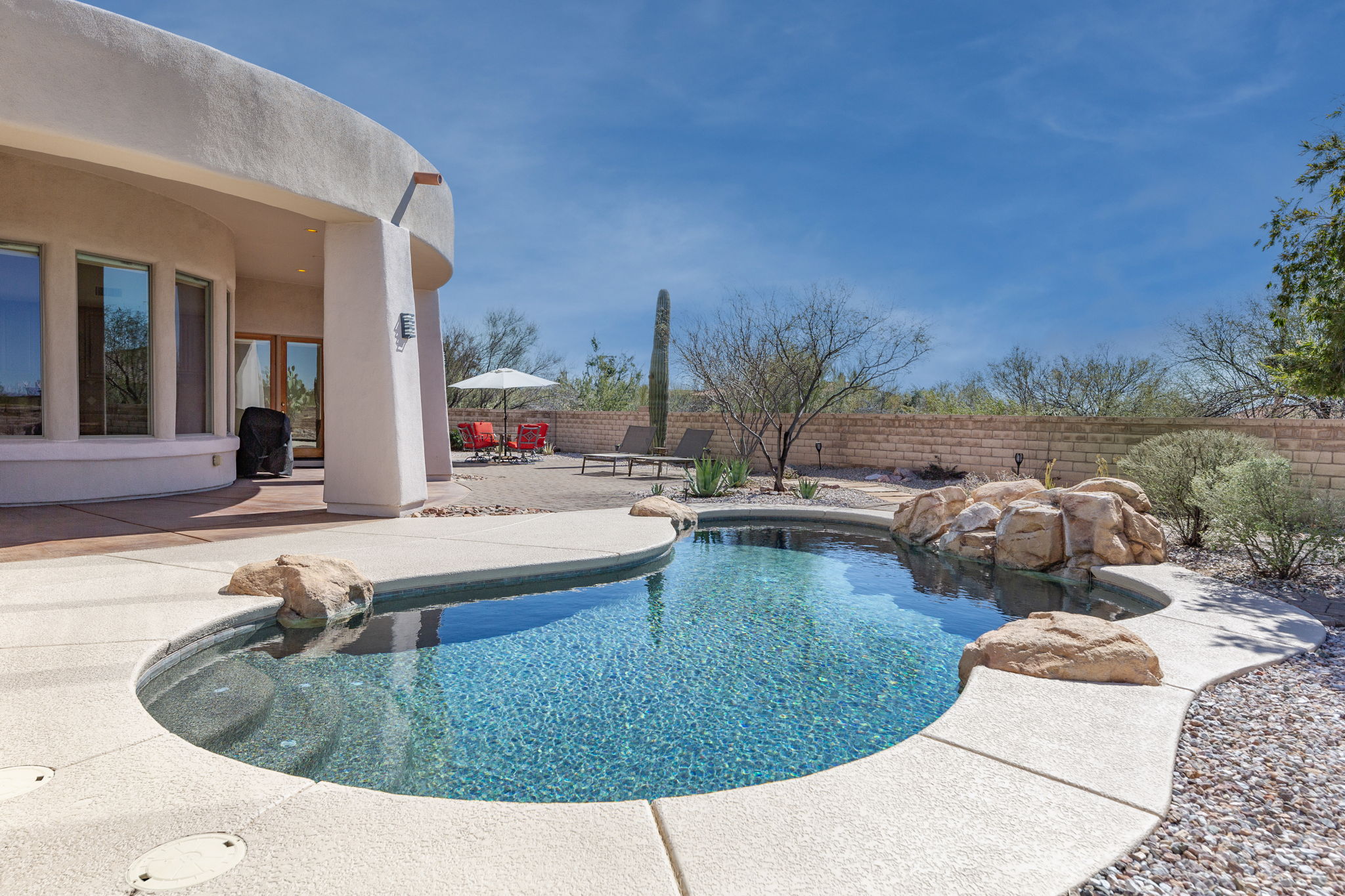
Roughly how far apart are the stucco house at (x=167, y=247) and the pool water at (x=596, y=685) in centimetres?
339

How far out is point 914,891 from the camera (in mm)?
1534

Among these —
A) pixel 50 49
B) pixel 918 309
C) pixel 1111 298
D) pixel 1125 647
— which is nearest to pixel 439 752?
pixel 1125 647

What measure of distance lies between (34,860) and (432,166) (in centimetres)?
757

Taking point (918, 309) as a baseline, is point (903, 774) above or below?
below

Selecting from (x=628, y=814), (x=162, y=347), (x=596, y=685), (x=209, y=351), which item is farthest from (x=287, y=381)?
(x=628, y=814)

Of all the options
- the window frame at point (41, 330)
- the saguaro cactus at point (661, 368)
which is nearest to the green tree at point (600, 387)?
the saguaro cactus at point (661, 368)

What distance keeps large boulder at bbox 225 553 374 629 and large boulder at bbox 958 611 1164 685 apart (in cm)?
346

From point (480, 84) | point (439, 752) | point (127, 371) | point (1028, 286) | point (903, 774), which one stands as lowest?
point (439, 752)

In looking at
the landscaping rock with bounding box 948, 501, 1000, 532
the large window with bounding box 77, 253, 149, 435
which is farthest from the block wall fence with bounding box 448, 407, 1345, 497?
the large window with bounding box 77, 253, 149, 435

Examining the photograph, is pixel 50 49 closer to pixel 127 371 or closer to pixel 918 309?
pixel 127 371

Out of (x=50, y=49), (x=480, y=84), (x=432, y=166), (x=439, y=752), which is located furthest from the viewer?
(x=480, y=84)

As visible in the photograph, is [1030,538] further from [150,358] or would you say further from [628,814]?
[150,358]

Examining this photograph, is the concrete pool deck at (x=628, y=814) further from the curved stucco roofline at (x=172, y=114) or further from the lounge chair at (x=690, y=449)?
the lounge chair at (x=690, y=449)

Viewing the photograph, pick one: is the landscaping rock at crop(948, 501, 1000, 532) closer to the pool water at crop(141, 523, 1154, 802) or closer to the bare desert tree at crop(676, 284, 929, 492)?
the pool water at crop(141, 523, 1154, 802)
